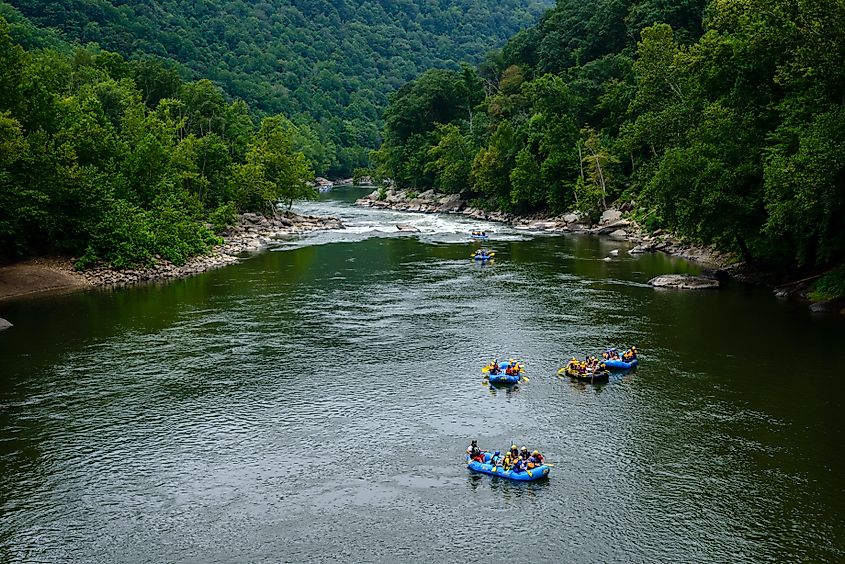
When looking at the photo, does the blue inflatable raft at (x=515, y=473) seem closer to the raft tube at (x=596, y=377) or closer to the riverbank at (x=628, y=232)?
the raft tube at (x=596, y=377)

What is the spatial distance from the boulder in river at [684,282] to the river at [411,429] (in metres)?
1.63

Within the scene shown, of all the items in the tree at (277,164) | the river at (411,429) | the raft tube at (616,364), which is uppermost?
the tree at (277,164)

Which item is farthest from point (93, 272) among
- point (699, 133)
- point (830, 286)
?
point (830, 286)

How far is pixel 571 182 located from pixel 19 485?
97552 millimetres

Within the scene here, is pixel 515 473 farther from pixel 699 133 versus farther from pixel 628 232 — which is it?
pixel 628 232

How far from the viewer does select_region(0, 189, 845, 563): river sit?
25734 mm

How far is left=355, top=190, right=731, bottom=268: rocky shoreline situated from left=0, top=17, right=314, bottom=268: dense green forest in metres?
37.8

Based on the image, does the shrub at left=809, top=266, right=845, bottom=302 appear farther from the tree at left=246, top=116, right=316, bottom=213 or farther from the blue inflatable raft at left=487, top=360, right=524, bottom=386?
the tree at left=246, top=116, right=316, bottom=213

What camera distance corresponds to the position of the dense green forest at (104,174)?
66.9m

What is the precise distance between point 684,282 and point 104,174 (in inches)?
2268

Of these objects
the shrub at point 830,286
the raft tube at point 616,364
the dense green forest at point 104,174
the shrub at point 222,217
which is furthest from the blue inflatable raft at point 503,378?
the shrub at point 222,217

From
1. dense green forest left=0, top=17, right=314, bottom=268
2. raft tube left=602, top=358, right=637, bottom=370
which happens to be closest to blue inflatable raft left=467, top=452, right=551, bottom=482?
raft tube left=602, top=358, right=637, bottom=370

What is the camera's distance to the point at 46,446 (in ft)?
109

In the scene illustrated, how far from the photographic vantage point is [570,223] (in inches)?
4417
